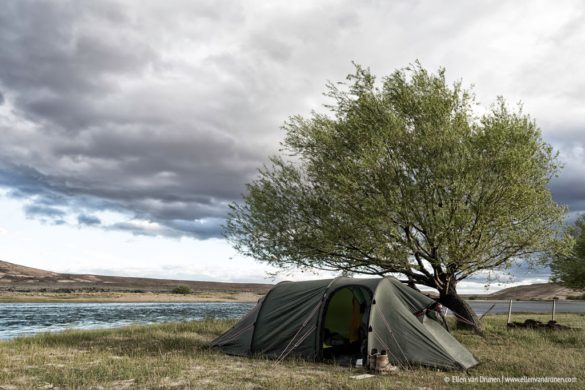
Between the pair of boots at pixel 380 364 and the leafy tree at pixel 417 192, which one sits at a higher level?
the leafy tree at pixel 417 192

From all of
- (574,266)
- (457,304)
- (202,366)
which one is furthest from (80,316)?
(574,266)

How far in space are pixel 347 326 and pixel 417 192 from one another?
593 cm

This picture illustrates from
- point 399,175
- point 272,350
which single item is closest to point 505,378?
point 272,350

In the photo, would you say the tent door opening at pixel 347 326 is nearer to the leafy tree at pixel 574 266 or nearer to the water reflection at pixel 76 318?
the water reflection at pixel 76 318

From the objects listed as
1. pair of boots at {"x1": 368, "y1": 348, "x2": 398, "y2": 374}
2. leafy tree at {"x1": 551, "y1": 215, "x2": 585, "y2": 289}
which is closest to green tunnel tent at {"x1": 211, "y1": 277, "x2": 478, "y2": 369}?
pair of boots at {"x1": 368, "y1": 348, "x2": 398, "y2": 374}

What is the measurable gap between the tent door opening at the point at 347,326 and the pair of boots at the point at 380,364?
3.13 ft

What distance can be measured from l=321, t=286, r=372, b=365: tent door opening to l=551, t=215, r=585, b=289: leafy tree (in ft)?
103

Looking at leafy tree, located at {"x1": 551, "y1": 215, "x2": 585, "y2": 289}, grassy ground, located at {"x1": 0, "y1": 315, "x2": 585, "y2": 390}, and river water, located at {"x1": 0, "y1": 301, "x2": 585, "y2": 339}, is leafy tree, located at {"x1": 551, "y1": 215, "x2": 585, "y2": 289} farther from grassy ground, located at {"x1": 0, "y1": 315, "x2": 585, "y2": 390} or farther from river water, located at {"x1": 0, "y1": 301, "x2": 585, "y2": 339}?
river water, located at {"x1": 0, "y1": 301, "x2": 585, "y2": 339}

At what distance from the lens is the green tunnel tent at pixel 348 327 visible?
13.7 meters

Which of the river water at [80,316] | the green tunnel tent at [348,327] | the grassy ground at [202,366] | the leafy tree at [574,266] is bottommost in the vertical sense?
the river water at [80,316]

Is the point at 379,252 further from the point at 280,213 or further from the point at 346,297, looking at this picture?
the point at 280,213

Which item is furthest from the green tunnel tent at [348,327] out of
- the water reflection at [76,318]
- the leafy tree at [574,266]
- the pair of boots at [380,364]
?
the leafy tree at [574,266]

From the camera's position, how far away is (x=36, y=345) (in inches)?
655

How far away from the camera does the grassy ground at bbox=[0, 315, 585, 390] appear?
1076 cm
